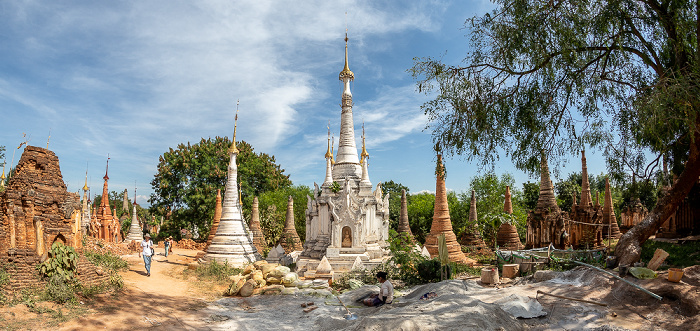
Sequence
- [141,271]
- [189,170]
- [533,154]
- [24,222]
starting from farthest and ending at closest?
[189,170] → [141,271] → [533,154] → [24,222]

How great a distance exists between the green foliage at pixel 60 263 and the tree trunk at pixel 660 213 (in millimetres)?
14798

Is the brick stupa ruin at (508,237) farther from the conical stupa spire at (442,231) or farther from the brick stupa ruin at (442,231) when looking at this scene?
the conical stupa spire at (442,231)

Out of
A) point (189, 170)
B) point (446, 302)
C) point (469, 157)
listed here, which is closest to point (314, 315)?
point (446, 302)

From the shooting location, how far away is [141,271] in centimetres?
1628

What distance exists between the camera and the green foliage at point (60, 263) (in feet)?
32.5

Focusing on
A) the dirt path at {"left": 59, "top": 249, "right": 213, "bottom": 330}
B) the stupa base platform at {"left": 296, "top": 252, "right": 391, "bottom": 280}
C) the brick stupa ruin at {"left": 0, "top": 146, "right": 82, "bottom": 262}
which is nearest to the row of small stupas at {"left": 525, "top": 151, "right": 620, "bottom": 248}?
the stupa base platform at {"left": 296, "top": 252, "right": 391, "bottom": 280}

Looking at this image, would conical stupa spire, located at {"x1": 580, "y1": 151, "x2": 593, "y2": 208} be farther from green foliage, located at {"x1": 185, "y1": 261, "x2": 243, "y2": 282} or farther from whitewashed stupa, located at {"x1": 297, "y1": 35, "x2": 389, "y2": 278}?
green foliage, located at {"x1": 185, "y1": 261, "x2": 243, "y2": 282}

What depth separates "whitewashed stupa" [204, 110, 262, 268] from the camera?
1852cm

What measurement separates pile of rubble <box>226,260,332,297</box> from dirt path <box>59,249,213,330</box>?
122 cm

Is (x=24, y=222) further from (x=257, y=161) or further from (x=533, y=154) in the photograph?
(x=257, y=161)

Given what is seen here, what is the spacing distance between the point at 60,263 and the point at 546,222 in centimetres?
1896

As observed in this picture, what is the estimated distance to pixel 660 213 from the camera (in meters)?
11.8

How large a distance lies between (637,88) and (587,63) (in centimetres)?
140

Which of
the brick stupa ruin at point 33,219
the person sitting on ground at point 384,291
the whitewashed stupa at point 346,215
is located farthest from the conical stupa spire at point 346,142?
the brick stupa ruin at point 33,219
